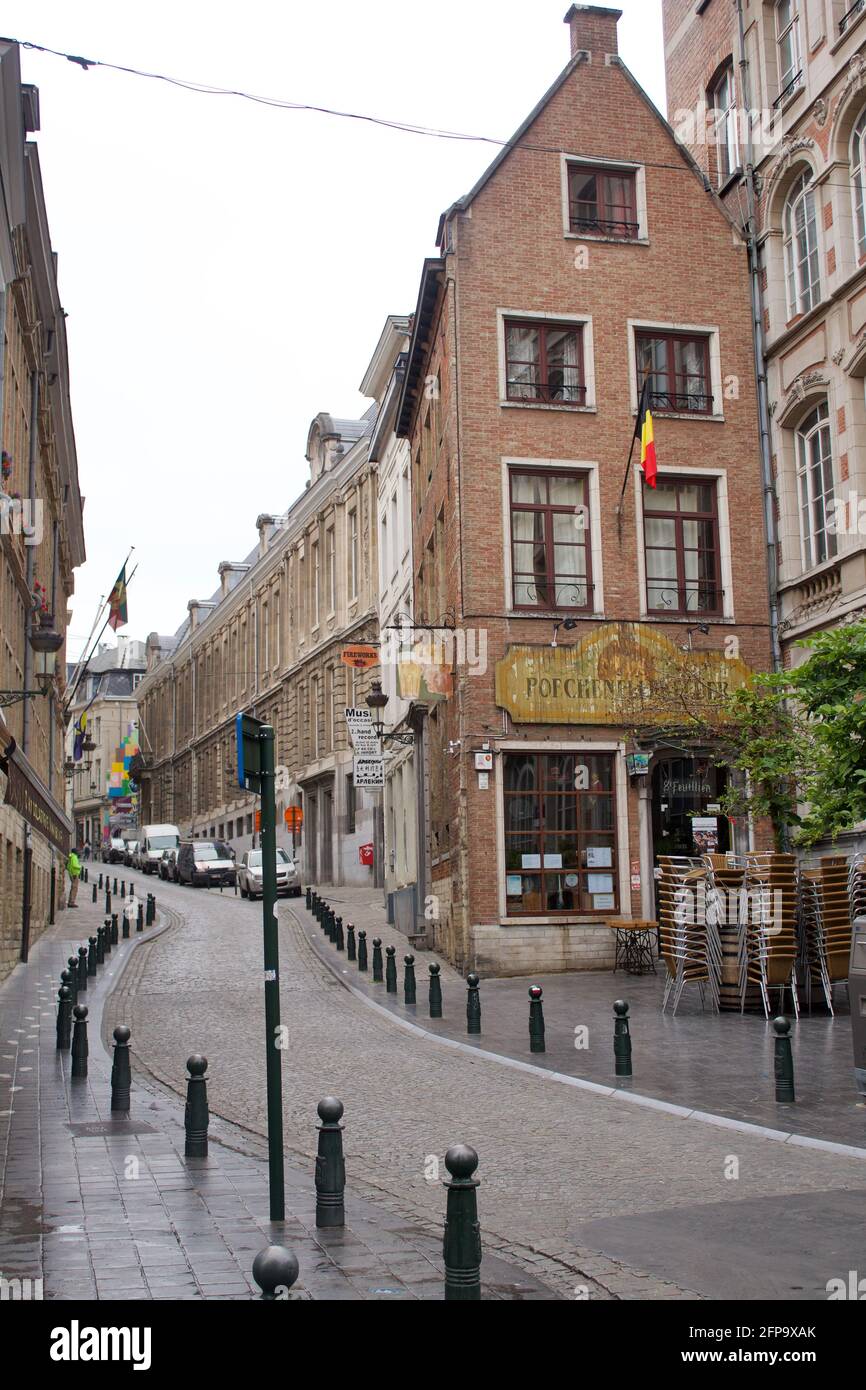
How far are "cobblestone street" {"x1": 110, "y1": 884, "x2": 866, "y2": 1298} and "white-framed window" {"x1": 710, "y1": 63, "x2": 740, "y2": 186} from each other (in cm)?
1753

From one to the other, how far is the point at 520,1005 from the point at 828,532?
9.51 metres

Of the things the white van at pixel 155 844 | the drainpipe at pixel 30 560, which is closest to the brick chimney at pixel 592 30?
the drainpipe at pixel 30 560

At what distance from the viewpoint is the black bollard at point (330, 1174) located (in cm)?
735

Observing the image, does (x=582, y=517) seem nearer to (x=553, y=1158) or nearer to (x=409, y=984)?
(x=409, y=984)

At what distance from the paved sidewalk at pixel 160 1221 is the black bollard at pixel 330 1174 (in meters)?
0.11

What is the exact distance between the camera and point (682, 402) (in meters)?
25.2

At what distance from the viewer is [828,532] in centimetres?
2298

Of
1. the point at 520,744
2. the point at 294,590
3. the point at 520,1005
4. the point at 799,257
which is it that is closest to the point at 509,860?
the point at 520,744

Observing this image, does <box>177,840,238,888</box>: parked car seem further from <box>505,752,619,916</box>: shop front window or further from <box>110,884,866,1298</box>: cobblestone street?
<box>110,884,866,1298</box>: cobblestone street

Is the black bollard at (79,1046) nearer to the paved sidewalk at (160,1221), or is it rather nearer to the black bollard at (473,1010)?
the paved sidewalk at (160,1221)

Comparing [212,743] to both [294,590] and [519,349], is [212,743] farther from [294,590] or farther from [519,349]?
[519,349]

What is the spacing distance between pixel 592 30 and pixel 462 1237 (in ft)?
82.7

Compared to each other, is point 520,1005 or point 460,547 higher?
point 460,547

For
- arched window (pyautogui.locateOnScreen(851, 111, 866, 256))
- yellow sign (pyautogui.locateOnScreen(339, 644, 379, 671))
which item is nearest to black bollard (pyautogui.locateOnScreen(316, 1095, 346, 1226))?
arched window (pyautogui.locateOnScreen(851, 111, 866, 256))
